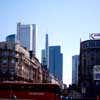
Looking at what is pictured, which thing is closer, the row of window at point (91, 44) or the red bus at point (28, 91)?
the red bus at point (28, 91)

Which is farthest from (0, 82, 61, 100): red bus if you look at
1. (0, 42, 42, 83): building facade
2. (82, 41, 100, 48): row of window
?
(82, 41, 100, 48): row of window

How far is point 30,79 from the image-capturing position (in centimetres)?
13300

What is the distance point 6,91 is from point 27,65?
63.3 m

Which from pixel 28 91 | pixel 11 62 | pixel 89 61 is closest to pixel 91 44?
pixel 89 61

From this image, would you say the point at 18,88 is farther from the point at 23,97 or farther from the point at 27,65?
the point at 27,65

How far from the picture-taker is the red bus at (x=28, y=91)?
207ft

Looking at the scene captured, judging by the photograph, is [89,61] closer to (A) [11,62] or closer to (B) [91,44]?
(B) [91,44]

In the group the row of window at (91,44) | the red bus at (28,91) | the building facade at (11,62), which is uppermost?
the row of window at (91,44)

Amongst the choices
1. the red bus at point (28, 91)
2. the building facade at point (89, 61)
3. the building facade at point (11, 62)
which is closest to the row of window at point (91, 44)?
the building facade at point (89, 61)

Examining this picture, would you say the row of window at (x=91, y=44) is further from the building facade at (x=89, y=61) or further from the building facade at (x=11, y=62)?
the building facade at (x=11, y=62)

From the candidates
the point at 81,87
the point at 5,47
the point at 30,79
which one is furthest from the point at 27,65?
the point at 81,87

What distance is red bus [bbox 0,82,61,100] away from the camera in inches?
2484

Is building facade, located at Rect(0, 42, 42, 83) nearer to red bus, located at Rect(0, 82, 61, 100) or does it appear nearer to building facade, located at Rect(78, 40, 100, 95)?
building facade, located at Rect(78, 40, 100, 95)

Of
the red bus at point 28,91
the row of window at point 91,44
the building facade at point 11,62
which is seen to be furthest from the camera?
the row of window at point 91,44
